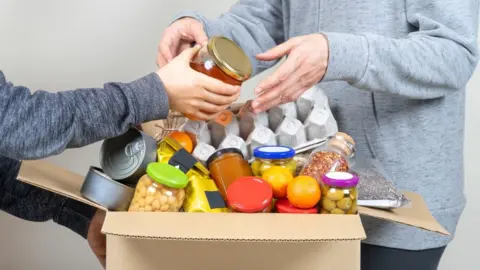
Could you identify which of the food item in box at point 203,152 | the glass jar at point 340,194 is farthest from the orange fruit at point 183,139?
the glass jar at point 340,194

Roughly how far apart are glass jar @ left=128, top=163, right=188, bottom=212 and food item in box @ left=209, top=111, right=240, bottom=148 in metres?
0.18

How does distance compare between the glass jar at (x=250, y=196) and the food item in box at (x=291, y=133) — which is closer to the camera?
the glass jar at (x=250, y=196)

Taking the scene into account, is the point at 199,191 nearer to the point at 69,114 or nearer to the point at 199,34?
the point at 69,114

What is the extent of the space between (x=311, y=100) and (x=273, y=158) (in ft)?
0.50

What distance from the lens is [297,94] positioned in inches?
31.0

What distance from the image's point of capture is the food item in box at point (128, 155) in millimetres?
722

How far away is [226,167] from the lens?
2.46ft

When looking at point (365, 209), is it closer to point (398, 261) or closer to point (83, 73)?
point (398, 261)

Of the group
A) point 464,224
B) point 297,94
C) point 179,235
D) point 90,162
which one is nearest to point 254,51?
point 297,94

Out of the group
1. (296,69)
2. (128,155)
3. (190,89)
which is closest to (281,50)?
(296,69)

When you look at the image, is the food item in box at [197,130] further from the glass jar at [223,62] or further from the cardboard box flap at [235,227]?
A: the cardboard box flap at [235,227]

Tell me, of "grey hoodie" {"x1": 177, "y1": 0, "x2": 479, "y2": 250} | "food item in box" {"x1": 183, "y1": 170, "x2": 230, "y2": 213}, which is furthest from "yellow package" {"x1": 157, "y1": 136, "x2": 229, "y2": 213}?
"grey hoodie" {"x1": 177, "y1": 0, "x2": 479, "y2": 250}

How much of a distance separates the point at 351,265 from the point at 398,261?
0.74 feet

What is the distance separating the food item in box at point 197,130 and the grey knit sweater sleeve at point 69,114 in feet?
0.40
